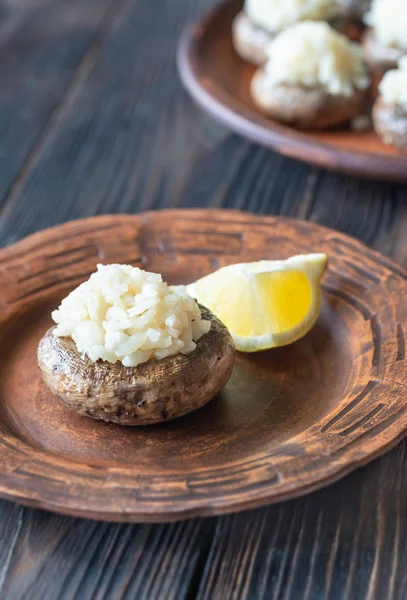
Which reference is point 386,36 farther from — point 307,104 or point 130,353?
point 130,353

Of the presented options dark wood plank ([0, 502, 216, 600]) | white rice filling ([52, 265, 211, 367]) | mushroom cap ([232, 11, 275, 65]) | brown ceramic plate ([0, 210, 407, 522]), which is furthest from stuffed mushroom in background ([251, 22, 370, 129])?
dark wood plank ([0, 502, 216, 600])

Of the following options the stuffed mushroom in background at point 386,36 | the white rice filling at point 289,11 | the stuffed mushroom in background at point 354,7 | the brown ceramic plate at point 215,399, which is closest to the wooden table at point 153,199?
the brown ceramic plate at point 215,399

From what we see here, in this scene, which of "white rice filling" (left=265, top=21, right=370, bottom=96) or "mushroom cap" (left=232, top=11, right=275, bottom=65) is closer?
"white rice filling" (left=265, top=21, right=370, bottom=96)

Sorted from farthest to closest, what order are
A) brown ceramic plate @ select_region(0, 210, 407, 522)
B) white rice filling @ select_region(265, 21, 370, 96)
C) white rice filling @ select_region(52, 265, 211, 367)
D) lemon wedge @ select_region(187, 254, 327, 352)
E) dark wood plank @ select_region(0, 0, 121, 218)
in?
1. dark wood plank @ select_region(0, 0, 121, 218)
2. white rice filling @ select_region(265, 21, 370, 96)
3. lemon wedge @ select_region(187, 254, 327, 352)
4. white rice filling @ select_region(52, 265, 211, 367)
5. brown ceramic plate @ select_region(0, 210, 407, 522)

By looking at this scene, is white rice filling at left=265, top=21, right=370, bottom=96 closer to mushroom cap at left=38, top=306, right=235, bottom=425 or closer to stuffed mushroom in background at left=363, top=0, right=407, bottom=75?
stuffed mushroom in background at left=363, top=0, right=407, bottom=75

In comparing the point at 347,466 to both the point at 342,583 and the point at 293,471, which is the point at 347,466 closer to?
the point at 293,471

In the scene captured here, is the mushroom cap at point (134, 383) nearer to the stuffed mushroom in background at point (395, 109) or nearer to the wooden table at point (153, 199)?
the wooden table at point (153, 199)

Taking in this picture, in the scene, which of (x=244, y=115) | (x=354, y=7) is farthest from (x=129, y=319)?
(x=354, y=7)
